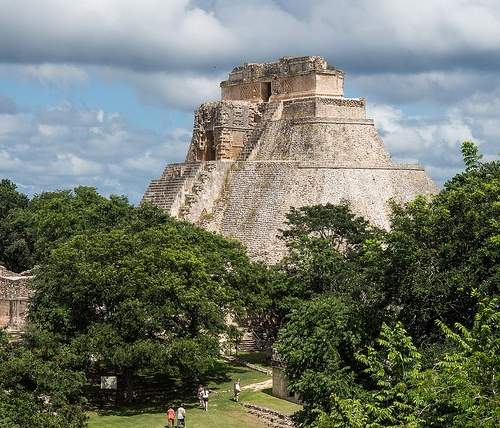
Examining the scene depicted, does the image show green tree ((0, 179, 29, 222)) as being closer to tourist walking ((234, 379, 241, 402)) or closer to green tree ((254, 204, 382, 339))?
green tree ((254, 204, 382, 339))

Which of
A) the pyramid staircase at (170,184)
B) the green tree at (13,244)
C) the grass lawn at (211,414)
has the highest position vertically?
the pyramid staircase at (170,184)

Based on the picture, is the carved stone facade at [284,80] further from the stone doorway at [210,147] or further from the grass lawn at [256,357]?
the grass lawn at [256,357]

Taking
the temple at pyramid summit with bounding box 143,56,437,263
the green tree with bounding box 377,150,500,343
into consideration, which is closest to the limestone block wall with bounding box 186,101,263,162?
the temple at pyramid summit with bounding box 143,56,437,263

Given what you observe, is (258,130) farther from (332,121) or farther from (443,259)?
(443,259)

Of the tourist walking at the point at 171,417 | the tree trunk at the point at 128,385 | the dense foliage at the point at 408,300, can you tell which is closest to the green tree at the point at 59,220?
the tree trunk at the point at 128,385

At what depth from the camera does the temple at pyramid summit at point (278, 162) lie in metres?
40.5

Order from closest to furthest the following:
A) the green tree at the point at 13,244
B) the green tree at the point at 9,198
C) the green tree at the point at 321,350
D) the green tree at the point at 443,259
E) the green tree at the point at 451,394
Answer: the green tree at the point at 451,394, the green tree at the point at 443,259, the green tree at the point at 321,350, the green tree at the point at 13,244, the green tree at the point at 9,198

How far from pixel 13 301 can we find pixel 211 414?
15108mm

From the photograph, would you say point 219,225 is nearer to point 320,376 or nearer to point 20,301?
point 20,301

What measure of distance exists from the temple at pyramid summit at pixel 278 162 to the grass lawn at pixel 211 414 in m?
9.55

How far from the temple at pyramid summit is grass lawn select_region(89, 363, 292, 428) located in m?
9.55

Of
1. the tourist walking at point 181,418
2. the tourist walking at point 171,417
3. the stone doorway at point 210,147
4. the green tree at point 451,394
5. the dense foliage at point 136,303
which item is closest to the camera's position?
the green tree at point 451,394

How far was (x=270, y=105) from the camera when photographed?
45.2 meters

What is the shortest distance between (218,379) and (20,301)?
453 inches
